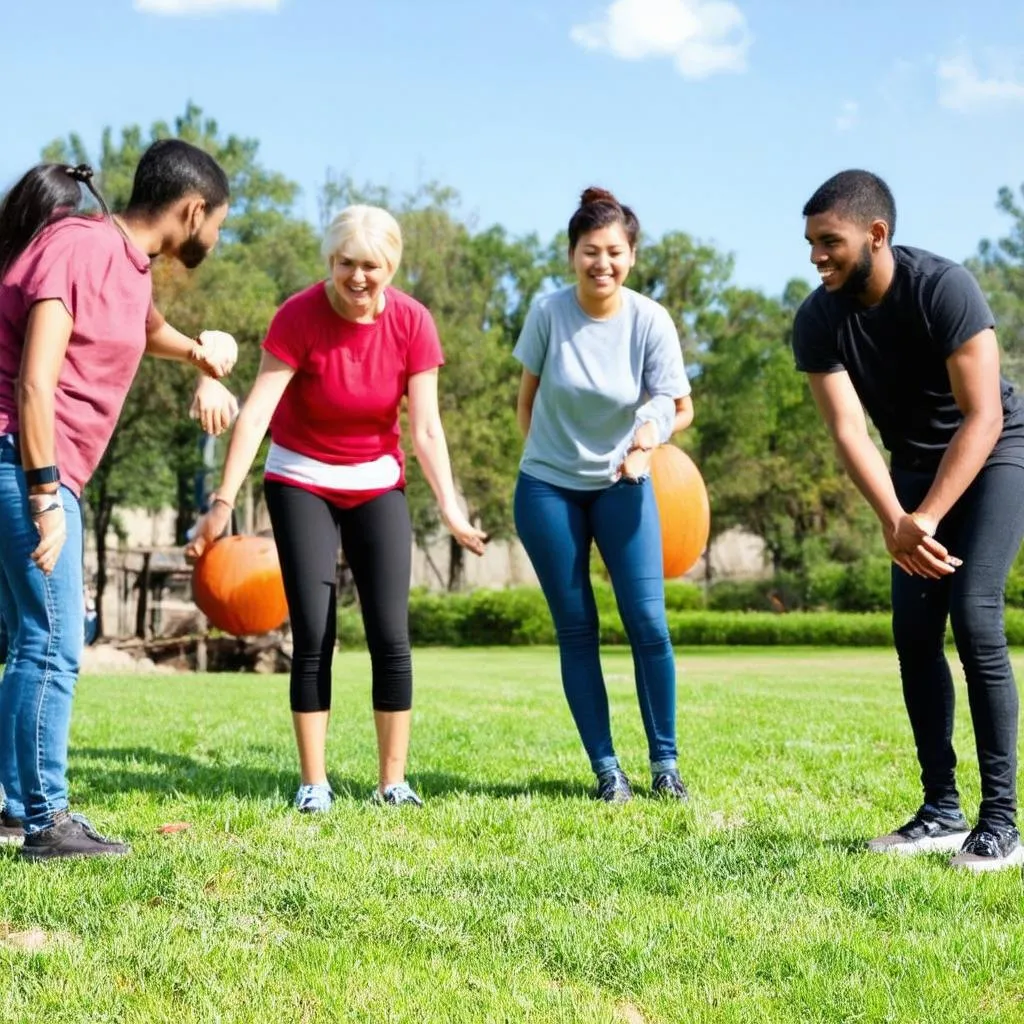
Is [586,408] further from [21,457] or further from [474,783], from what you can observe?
[21,457]

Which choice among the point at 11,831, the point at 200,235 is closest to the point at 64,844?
the point at 11,831

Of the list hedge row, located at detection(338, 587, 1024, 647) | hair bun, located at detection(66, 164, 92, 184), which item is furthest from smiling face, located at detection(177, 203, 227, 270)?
hedge row, located at detection(338, 587, 1024, 647)

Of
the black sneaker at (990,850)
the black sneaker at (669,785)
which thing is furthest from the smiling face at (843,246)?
the black sneaker at (669,785)

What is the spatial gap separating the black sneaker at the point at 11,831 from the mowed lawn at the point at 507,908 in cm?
28

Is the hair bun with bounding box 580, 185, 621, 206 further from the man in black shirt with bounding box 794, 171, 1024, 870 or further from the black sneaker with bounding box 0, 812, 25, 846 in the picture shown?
the black sneaker with bounding box 0, 812, 25, 846

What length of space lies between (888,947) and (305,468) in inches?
110

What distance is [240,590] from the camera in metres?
16.2

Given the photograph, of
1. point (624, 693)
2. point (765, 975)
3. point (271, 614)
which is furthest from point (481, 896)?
point (271, 614)

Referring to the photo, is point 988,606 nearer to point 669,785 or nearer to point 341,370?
point 669,785

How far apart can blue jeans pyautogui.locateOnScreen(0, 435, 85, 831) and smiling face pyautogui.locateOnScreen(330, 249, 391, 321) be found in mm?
1368

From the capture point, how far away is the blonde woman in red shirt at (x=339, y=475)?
15.9ft

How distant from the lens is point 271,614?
16.4m

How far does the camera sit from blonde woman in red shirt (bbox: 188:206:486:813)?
15.9 feet

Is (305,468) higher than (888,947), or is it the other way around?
(305,468)
